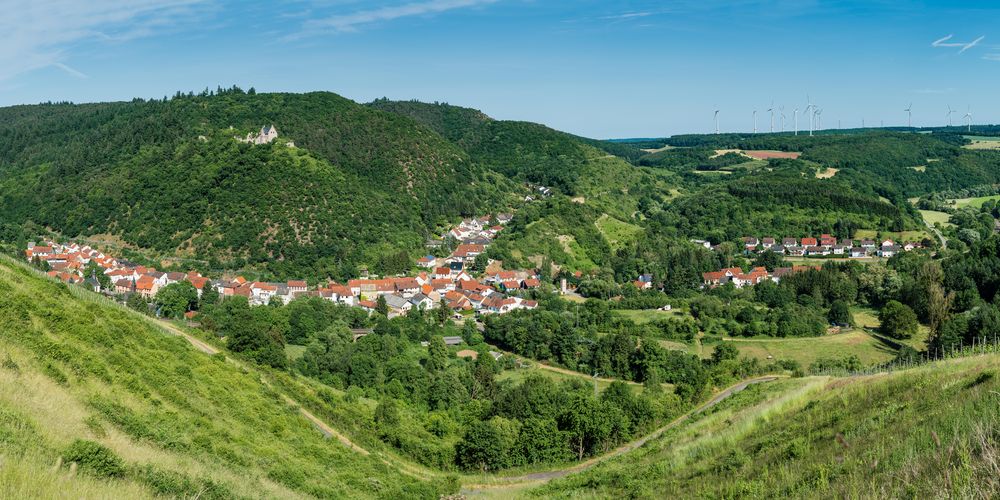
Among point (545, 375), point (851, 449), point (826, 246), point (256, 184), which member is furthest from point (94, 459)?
point (826, 246)

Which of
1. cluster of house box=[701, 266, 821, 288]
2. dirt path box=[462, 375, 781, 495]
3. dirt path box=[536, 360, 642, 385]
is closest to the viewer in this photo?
dirt path box=[462, 375, 781, 495]

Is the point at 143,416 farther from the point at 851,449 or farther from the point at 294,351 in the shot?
the point at 294,351

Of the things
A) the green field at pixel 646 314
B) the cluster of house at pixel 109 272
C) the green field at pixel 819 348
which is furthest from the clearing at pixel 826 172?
the cluster of house at pixel 109 272

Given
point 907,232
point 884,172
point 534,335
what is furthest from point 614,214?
point 884,172

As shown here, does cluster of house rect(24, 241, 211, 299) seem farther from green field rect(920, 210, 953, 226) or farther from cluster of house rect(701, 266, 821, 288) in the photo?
green field rect(920, 210, 953, 226)

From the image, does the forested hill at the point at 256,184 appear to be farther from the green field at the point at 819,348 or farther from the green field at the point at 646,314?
the green field at the point at 819,348

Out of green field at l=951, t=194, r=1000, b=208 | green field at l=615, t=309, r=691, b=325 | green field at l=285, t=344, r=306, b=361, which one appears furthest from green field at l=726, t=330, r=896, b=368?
green field at l=951, t=194, r=1000, b=208

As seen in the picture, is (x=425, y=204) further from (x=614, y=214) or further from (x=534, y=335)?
(x=534, y=335)
